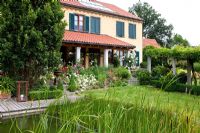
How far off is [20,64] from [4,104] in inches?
88.7

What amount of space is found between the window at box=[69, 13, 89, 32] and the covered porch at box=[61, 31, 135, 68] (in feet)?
2.12

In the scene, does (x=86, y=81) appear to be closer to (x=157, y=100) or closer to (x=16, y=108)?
(x=16, y=108)

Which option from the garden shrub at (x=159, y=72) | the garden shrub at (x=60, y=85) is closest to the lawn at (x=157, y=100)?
the garden shrub at (x=60, y=85)

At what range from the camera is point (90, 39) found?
24.1 meters

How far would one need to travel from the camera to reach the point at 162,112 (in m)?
5.14

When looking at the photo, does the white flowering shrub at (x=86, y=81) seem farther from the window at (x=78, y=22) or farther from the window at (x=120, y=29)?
the window at (x=120, y=29)

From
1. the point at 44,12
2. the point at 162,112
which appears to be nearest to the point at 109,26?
the point at 44,12

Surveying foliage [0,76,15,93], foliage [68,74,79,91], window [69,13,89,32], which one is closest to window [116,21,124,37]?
window [69,13,89,32]

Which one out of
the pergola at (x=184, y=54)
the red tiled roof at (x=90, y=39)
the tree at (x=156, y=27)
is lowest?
the pergola at (x=184, y=54)

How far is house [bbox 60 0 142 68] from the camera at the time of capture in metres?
23.7

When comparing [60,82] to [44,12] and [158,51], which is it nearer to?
[44,12]

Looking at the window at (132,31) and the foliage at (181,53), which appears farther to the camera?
the window at (132,31)

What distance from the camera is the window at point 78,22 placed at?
24.7 metres

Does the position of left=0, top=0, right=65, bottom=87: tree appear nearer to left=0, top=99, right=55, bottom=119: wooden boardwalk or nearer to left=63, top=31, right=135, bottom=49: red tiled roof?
left=0, top=99, right=55, bottom=119: wooden boardwalk
